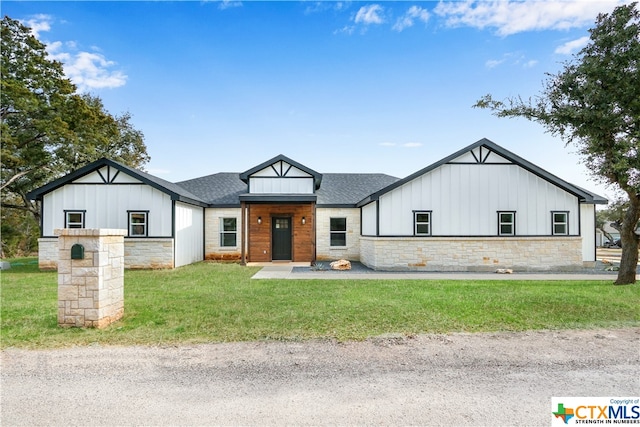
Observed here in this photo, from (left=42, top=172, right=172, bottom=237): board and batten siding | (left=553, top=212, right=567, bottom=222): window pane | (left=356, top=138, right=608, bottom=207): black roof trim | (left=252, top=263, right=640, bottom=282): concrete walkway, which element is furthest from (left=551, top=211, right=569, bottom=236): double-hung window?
(left=42, top=172, right=172, bottom=237): board and batten siding

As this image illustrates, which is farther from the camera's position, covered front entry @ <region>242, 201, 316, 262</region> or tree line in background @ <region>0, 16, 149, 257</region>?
tree line in background @ <region>0, 16, 149, 257</region>

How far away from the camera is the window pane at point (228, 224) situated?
18.8 meters

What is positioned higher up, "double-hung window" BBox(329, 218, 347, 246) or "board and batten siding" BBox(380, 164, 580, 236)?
"board and batten siding" BBox(380, 164, 580, 236)

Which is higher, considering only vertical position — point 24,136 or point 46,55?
point 46,55

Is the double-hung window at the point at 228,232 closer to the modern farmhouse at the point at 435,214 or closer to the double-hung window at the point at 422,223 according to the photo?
the modern farmhouse at the point at 435,214

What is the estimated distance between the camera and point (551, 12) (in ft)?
32.7

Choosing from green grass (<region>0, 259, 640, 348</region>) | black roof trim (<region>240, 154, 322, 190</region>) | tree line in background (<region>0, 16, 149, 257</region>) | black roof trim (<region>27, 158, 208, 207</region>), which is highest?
tree line in background (<region>0, 16, 149, 257</region>)

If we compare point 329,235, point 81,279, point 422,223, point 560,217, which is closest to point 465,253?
point 422,223

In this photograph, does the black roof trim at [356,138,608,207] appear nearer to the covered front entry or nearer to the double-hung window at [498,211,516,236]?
the double-hung window at [498,211,516,236]

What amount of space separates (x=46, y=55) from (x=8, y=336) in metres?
22.3

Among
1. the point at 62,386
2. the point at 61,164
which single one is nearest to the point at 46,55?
the point at 61,164

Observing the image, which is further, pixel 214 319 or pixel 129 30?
pixel 129 30

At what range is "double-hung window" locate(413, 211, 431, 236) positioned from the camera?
14914 mm

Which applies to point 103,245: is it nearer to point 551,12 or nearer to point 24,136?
point 551,12
